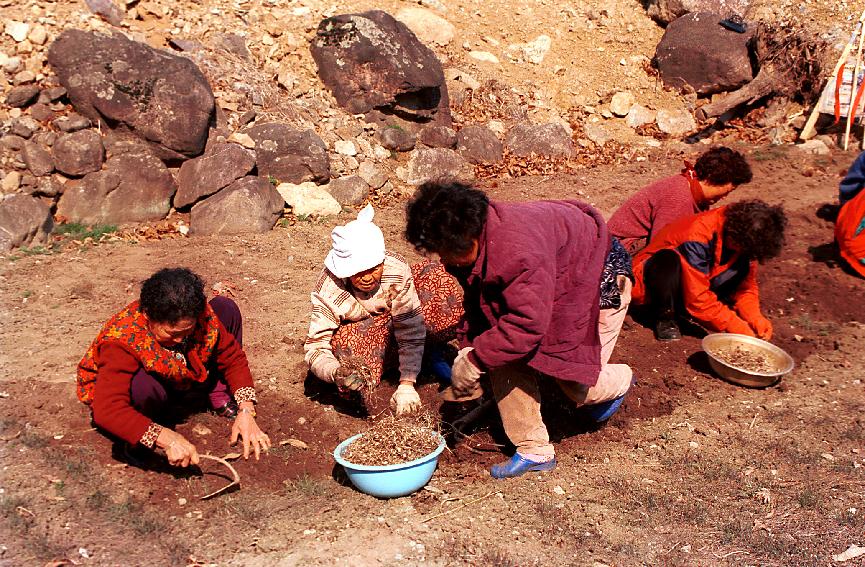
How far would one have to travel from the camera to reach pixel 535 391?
11.9ft

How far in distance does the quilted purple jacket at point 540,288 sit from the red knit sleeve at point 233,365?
3.71 feet

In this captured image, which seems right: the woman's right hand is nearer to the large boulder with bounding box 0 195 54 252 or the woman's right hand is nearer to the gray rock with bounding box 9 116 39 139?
the large boulder with bounding box 0 195 54 252

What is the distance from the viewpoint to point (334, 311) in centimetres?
420

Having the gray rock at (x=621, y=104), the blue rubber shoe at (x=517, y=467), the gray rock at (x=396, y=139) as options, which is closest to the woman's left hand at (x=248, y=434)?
the blue rubber shoe at (x=517, y=467)

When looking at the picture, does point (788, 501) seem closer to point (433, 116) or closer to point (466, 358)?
point (466, 358)

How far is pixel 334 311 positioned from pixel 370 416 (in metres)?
0.62

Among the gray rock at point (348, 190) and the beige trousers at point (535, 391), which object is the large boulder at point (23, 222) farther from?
the beige trousers at point (535, 391)

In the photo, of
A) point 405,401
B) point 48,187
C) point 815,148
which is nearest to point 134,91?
point 48,187

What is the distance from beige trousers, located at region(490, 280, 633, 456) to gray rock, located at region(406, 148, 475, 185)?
4796 mm

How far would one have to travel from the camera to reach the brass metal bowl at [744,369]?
15.1 ft

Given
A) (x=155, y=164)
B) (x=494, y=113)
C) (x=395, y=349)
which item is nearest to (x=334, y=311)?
(x=395, y=349)

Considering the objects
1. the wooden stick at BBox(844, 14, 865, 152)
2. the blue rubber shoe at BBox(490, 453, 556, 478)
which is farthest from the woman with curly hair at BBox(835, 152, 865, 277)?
the blue rubber shoe at BBox(490, 453, 556, 478)

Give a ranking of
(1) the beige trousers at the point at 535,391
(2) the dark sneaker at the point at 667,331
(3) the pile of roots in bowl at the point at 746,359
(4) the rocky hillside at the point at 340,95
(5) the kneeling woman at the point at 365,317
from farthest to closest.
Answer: (4) the rocky hillside at the point at 340,95, (2) the dark sneaker at the point at 667,331, (3) the pile of roots in bowl at the point at 746,359, (5) the kneeling woman at the point at 365,317, (1) the beige trousers at the point at 535,391

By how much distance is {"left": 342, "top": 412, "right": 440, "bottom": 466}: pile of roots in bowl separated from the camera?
3447 mm
